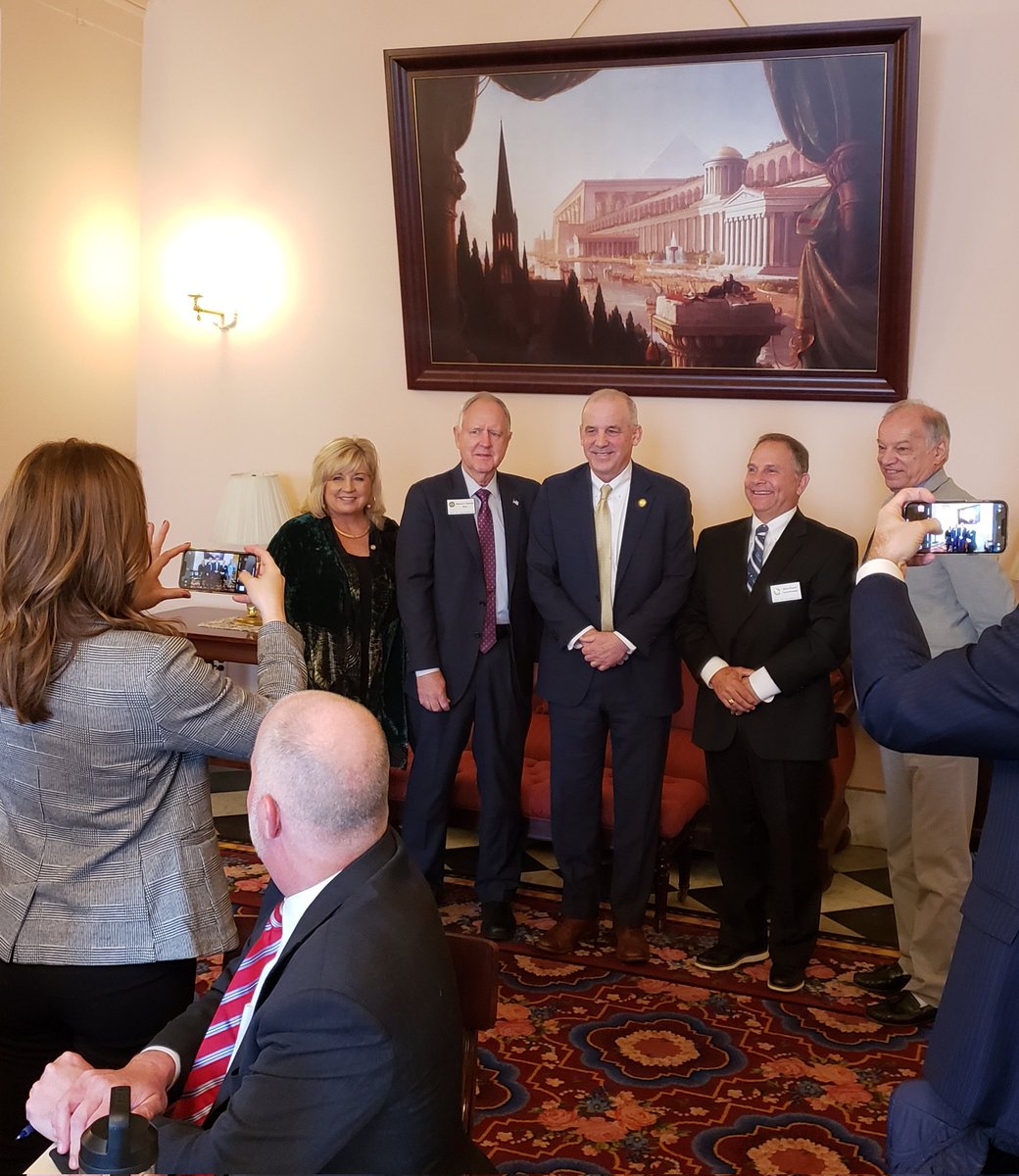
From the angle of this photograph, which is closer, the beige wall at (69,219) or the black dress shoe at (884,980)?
the black dress shoe at (884,980)

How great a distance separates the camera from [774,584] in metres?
4.30

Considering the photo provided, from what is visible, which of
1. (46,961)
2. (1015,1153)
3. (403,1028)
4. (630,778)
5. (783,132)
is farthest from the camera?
(783,132)

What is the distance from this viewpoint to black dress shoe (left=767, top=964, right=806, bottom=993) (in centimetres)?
430

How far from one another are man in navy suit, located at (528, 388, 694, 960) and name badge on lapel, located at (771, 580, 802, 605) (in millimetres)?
375

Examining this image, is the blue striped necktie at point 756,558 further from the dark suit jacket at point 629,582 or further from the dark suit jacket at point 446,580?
the dark suit jacket at point 446,580

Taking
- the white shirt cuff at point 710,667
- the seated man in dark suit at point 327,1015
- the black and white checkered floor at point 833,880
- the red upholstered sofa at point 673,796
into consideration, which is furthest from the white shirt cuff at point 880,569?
the black and white checkered floor at point 833,880

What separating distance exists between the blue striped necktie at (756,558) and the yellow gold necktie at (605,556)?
511mm

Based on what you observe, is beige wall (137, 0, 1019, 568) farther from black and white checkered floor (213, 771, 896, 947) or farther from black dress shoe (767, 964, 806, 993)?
black dress shoe (767, 964, 806, 993)

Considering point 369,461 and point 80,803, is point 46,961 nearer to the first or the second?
point 80,803

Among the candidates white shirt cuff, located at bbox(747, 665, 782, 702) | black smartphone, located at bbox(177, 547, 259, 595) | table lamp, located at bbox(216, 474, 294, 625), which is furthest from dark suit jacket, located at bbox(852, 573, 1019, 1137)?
table lamp, located at bbox(216, 474, 294, 625)

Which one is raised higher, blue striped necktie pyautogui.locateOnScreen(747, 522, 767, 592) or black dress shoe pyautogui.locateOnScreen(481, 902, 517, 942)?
blue striped necktie pyautogui.locateOnScreen(747, 522, 767, 592)

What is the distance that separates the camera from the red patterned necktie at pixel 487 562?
470 centimetres

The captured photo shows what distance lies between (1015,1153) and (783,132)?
4509 millimetres

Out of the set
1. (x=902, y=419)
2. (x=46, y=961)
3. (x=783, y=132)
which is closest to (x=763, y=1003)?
(x=902, y=419)
